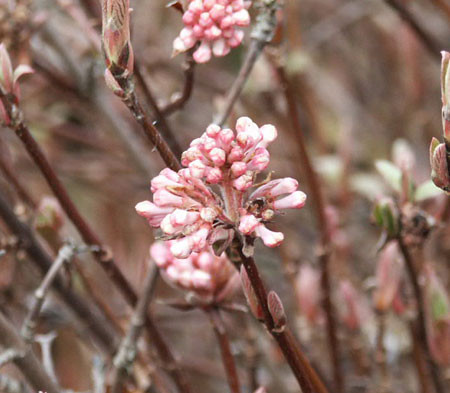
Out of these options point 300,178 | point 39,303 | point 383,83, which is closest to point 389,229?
point 39,303

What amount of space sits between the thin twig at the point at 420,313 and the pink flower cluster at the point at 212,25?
382 mm

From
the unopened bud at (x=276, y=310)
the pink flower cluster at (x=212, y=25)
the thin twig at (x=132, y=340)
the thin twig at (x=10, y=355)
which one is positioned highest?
the pink flower cluster at (x=212, y=25)

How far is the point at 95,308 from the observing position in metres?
1.51

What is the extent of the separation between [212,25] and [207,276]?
1.11 feet

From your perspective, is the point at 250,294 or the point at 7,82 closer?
the point at 250,294

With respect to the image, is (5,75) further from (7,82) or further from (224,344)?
(224,344)

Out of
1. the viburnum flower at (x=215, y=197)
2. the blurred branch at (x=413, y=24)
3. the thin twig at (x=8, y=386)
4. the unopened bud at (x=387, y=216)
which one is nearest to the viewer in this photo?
the viburnum flower at (x=215, y=197)

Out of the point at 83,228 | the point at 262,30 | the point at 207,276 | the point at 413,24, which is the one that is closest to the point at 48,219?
the point at 83,228

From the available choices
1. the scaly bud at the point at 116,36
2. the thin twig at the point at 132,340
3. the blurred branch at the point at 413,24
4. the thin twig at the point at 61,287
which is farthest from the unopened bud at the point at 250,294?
the blurred branch at the point at 413,24

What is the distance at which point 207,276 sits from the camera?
962mm

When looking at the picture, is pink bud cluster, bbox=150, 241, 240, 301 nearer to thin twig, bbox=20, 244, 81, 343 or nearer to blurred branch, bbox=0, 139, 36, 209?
thin twig, bbox=20, 244, 81, 343

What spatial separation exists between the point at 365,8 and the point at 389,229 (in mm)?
1534

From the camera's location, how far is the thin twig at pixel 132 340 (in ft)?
3.55

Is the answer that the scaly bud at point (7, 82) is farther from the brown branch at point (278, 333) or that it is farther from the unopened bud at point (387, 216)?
the unopened bud at point (387, 216)
